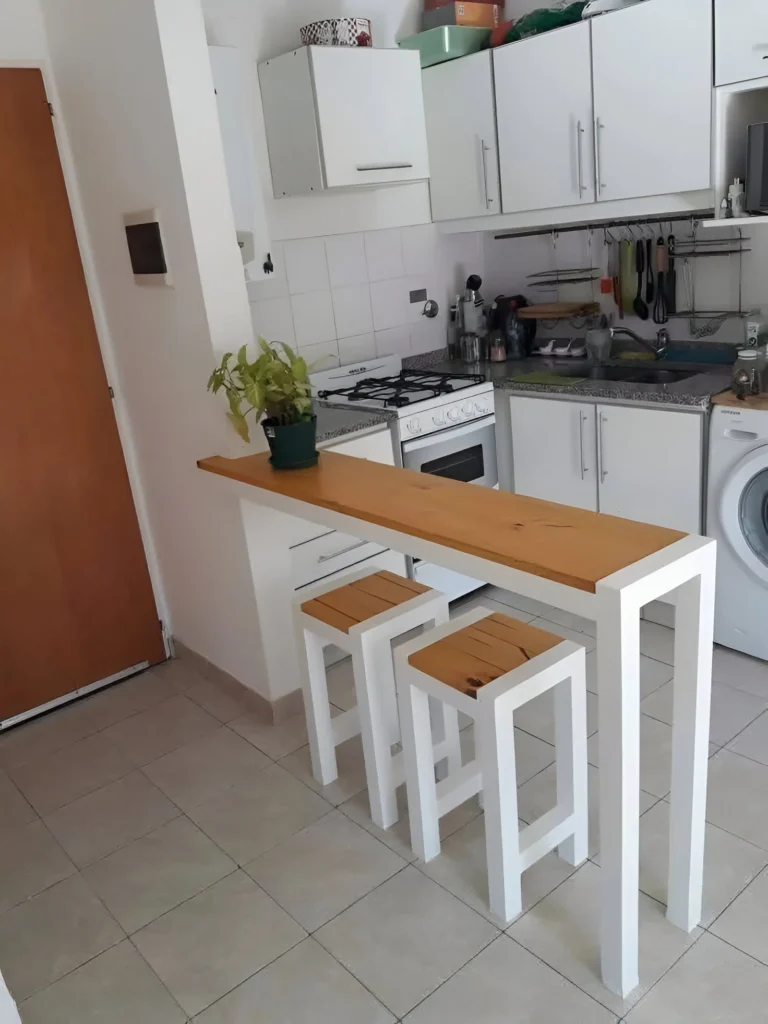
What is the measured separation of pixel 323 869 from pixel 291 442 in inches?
43.9

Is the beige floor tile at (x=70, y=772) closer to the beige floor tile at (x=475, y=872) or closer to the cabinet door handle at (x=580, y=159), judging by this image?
the beige floor tile at (x=475, y=872)

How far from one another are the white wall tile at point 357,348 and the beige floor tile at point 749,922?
7.90 feet

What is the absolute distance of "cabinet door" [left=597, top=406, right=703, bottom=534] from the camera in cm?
280

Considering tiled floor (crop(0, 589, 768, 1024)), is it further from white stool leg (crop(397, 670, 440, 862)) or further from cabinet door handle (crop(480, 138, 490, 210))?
cabinet door handle (crop(480, 138, 490, 210))

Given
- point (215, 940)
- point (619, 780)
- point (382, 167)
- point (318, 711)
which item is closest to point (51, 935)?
point (215, 940)

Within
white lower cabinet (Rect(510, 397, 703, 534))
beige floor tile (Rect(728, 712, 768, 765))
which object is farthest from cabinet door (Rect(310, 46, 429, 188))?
beige floor tile (Rect(728, 712, 768, 765))

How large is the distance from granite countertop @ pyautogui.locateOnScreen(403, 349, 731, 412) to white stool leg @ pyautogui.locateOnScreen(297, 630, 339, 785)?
1.43 metres

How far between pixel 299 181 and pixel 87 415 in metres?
1.15

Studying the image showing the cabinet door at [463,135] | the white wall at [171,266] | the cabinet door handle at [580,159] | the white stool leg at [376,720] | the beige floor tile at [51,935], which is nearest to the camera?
the beige floor tile at [51,935]

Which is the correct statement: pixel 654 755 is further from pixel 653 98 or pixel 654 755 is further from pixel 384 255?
pixel 384 255

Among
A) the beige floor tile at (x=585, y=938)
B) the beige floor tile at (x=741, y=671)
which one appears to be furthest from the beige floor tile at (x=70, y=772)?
the beige floor tile at (x=741, y=671)

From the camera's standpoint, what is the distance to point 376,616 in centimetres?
213

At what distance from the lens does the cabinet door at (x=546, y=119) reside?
2914 mm

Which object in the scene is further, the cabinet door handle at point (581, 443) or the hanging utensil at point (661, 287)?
the hanging utensil at point (661, 287)
